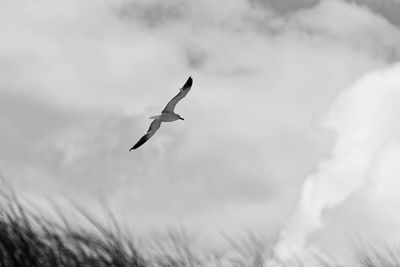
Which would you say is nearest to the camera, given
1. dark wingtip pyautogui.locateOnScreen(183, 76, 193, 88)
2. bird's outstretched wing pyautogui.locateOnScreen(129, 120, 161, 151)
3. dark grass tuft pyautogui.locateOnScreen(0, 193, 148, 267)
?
dark grass tuft pyautogui.locateOnScreen(0, 193, 148, 267)

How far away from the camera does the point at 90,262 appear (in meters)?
4.36

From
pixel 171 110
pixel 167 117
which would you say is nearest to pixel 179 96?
pixel 171 110

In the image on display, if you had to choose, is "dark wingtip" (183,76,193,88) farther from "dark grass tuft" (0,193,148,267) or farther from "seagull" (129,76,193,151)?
"dark grass tuft" (0,193,148,267)

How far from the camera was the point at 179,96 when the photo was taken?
21.9 m

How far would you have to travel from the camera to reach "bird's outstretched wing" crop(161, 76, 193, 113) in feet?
70.9

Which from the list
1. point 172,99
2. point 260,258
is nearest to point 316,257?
point 260,258

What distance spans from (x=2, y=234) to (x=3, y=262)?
A: 17 cm

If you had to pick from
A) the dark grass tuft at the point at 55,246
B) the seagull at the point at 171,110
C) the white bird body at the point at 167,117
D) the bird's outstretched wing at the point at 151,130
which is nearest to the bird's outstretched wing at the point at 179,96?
the seagull at the point at 171,110

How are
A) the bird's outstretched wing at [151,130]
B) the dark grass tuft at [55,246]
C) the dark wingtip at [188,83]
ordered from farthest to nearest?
the bird's outstretched wing at [151,130] < the dark wingtip at [188,83] < the dark grass tuft at [55,246]

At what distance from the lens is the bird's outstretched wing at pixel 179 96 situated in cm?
2162

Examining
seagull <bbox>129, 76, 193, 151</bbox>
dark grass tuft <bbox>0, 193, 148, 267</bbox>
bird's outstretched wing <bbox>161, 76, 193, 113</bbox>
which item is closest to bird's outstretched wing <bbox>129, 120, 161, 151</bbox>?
seagull <bbox>129, 76, 193, 151</bbox>

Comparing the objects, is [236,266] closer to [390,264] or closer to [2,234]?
[390,264]

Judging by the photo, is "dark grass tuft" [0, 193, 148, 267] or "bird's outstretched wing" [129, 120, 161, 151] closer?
"dark grass tuft" [0, 193, 148, 267]

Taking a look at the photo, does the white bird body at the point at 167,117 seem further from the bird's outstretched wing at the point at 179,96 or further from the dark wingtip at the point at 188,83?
the dark wingtip at the point at 188,83
